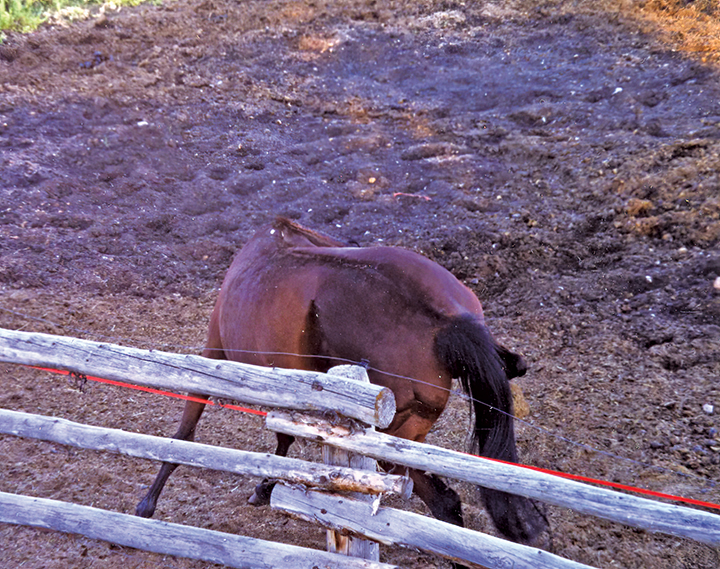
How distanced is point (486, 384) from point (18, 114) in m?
7.80

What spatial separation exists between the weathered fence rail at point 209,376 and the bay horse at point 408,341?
1.24 feet

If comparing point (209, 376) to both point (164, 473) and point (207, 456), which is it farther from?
point (164, 473)

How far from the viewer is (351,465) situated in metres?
2.40

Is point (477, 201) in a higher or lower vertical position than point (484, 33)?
lower

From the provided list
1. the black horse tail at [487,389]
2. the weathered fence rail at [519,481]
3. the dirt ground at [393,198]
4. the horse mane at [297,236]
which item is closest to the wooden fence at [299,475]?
the weathered fence rail at [519,481]

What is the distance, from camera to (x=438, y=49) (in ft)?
29.7

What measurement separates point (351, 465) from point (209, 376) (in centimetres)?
71

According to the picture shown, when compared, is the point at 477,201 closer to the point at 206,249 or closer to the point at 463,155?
the point at 463,155

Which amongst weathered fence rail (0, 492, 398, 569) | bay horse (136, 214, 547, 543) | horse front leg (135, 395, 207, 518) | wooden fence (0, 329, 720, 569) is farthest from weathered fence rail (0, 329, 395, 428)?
horse front leg (135, 395, 207, 518)

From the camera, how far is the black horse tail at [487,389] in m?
2.44

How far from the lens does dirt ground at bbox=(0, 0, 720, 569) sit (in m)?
3.48

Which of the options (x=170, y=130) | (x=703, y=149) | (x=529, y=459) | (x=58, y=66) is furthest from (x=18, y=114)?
(x=703, y=149)

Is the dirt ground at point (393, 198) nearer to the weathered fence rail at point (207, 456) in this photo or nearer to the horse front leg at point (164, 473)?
the horse front leg at point (164, 473)

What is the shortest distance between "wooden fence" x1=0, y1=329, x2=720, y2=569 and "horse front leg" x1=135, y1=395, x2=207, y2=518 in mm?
571
